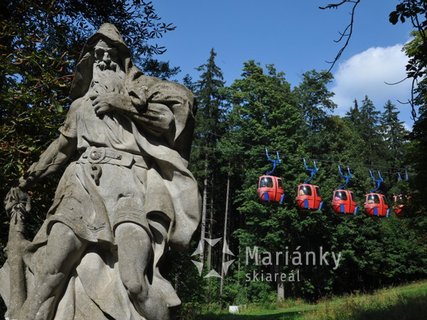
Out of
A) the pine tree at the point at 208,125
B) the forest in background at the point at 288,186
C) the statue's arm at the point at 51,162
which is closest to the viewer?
the statue's arm at the point at 51,162

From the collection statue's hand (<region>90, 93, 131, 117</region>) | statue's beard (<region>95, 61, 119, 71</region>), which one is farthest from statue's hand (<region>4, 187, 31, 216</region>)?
statue's beard (<region>95, 61, 119, 71</region>)

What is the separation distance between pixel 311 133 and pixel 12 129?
118 ft

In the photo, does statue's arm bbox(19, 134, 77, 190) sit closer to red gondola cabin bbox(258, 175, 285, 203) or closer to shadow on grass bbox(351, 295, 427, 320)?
shadow on grass bbox(351, 295, 427, 320)

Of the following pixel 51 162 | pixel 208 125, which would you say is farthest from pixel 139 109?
pixel 208 125

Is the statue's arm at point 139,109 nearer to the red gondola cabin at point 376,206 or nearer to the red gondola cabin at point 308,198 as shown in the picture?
the red gondola cabin at point 308,198

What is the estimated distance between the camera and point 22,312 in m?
3.78

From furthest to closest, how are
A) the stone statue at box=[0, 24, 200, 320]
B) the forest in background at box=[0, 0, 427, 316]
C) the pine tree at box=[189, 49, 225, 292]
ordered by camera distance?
the pine tree at box=[189, 49, 225, 292] < the forest in background at box=[0, 0, 427, 316] < the stone statue at box=[0, 24, 200, 320]

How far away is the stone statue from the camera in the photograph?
3697mm

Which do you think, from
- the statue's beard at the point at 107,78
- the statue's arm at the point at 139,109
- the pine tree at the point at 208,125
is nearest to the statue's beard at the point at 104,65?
the statue's beard at the point at 107,78

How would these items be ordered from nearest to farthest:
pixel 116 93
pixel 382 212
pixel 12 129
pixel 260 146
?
pixel 116 93, pixel 12 129, pixel 382 212, pixel 260 146

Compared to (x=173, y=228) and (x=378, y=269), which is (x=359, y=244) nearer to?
(x=378, y=269)

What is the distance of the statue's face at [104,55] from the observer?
4.37 meters

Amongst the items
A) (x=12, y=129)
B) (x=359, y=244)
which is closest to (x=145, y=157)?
(x=12, y=129)

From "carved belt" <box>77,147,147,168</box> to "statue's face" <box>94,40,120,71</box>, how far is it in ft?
2.50
